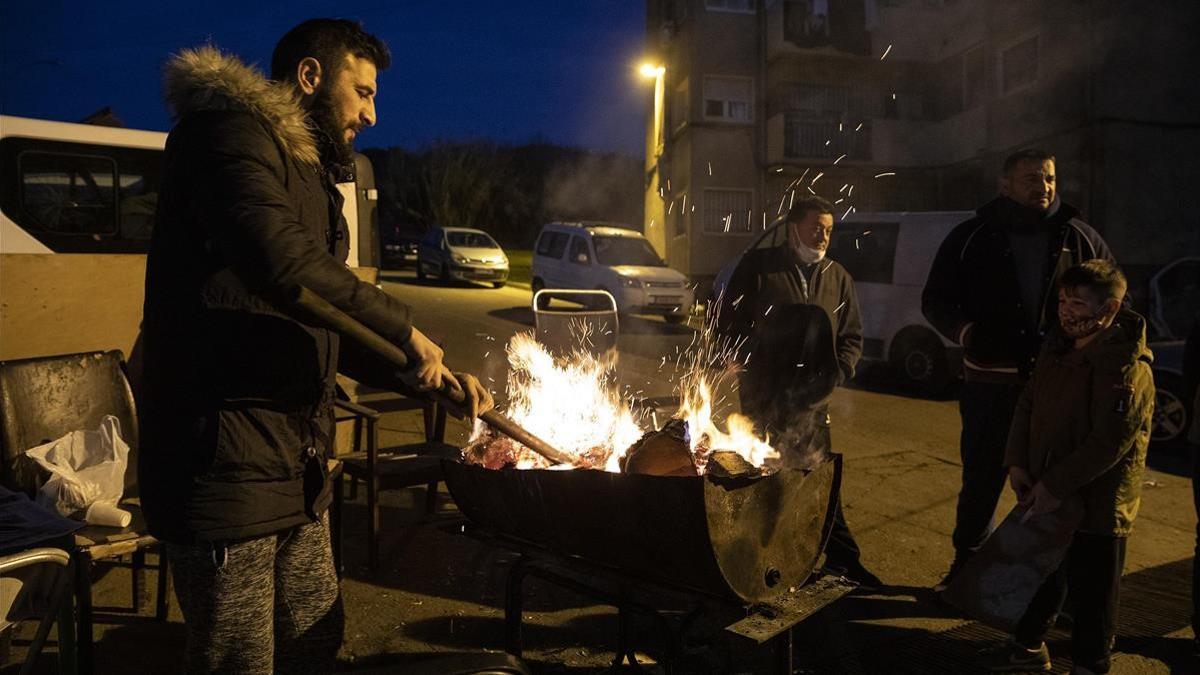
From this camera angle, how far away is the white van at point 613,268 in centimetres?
1594

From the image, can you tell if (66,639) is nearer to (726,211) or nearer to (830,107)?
(726,211)

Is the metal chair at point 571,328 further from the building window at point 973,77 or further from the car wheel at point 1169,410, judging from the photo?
the building window at point 973,77

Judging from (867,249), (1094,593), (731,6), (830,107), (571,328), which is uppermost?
(731,6)

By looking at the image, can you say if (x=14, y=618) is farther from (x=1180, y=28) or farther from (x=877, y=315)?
(x=1180, y=28)

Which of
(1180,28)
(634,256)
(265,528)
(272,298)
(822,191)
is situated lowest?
(265,528)

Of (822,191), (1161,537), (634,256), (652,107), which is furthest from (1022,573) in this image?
(652,107)

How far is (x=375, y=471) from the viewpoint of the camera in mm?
4410

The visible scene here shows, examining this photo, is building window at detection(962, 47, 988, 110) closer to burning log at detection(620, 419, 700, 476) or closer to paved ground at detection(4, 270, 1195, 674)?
paved ground at detection(4, 270, 1195, 674)

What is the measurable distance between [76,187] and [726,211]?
18.3 metres

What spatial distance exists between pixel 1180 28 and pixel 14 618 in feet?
67.0

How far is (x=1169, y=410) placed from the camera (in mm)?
7766

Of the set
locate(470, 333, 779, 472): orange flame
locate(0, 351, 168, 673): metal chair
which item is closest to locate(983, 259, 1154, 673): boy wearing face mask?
locate(470, 333, 779, 472): orange flame

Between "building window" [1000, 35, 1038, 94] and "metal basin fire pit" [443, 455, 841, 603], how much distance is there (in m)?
19.6

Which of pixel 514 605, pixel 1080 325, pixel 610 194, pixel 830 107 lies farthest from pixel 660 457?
pixel 610 194
